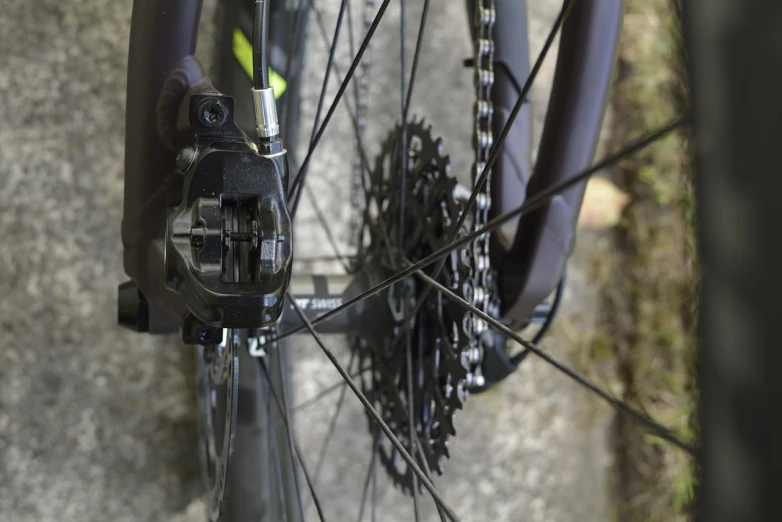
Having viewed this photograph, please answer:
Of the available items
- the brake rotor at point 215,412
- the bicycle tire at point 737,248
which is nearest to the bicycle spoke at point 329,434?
the brake rotor at point 215,412

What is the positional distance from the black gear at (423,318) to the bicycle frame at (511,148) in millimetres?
43

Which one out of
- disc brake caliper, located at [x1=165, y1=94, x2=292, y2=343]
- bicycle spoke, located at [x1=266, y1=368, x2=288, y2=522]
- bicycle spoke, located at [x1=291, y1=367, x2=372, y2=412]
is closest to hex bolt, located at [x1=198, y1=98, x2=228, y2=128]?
disc brake caliper, located at [x1=165, y1=94, x2=292, y2=343]

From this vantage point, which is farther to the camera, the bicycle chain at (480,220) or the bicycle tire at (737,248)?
the bicycle chain at (480,220)

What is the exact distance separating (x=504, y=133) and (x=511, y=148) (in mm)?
198

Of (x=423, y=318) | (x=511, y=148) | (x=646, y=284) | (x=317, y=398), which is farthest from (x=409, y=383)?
(x=646, y=284)

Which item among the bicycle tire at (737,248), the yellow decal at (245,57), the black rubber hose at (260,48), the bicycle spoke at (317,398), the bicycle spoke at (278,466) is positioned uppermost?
the yellow decal at (245,57)

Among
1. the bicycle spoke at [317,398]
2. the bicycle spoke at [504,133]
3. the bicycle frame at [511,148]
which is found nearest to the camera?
the bicycle spoke at [504,133]

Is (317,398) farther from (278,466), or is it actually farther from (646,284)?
(646,284)

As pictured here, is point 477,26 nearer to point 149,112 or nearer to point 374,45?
point 149,112

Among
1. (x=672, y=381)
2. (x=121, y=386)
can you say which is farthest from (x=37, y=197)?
(x=672, y=381)

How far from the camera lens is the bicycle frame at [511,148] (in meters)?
0.49

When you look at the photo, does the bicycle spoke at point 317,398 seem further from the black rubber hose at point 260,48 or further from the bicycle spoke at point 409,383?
the black rubber hose at point 260,48

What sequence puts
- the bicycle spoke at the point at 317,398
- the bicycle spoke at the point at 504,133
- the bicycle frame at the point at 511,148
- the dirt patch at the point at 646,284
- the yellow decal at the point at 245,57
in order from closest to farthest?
1. the bicycle spoke at the point at 504,133
2. the bicycle frame at the point at 511,148
3. the yellow decal at the point at 245,57
4. the bicycle spoke at the point at 317,398
5. the dirt patch at the point at 646,284

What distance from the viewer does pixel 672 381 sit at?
3.59 feet
